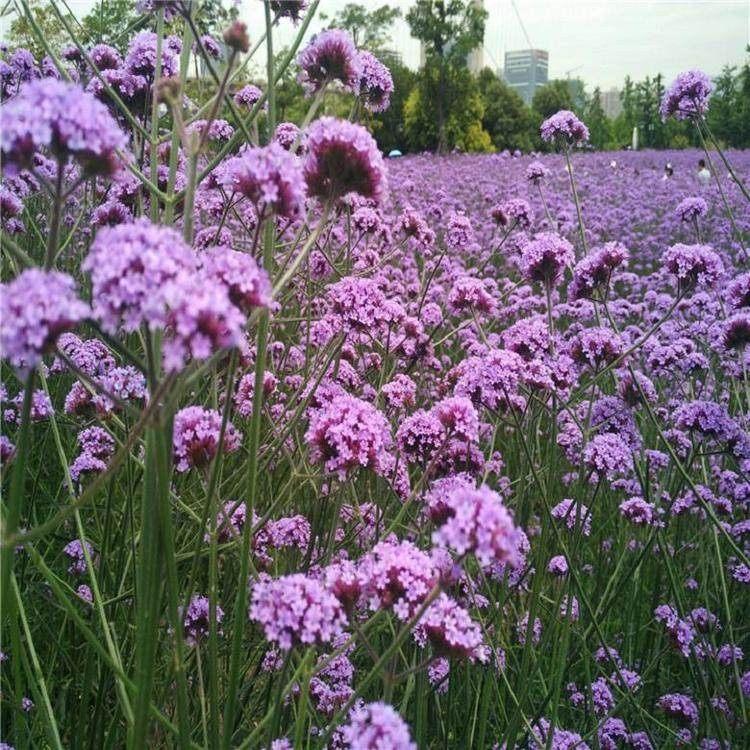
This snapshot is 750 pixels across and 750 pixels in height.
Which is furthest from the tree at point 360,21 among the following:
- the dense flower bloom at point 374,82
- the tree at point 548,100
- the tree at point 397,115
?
the tree at point 548,100

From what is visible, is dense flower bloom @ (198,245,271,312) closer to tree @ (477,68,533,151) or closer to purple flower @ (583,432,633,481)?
purple flower @ (583,432,633,481)

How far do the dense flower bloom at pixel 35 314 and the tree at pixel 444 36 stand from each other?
40.0 m

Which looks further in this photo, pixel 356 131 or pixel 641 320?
pixel 641 320

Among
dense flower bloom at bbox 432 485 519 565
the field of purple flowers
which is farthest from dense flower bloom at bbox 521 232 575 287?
dense flower bloom at bbox 432 485 519 565

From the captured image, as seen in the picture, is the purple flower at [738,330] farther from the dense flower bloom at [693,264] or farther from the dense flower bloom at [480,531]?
the dense flower bloom at [480,531]

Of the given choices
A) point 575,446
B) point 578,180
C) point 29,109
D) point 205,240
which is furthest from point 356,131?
point 578,180

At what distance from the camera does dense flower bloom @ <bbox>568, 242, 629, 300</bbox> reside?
2561 millimetres

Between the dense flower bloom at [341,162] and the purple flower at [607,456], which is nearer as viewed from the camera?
the dense flower bloom at [341,162]

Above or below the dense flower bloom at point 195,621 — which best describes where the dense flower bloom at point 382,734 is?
above

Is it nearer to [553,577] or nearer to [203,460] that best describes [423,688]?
[203,460]

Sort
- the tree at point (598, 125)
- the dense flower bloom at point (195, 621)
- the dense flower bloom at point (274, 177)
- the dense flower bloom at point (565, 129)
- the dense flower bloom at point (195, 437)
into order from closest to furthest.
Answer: the dense flower bloom at point (274, 177) → the dense flower bloom at point (195, 437) → the dense flower bloom at point (195, 621) → the dense flower bloom at point (565, 129) → the tree at point (598, 125)

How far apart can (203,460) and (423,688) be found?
700 millimetres

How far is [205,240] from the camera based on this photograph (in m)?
3.20

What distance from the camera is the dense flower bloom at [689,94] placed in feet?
10.7
